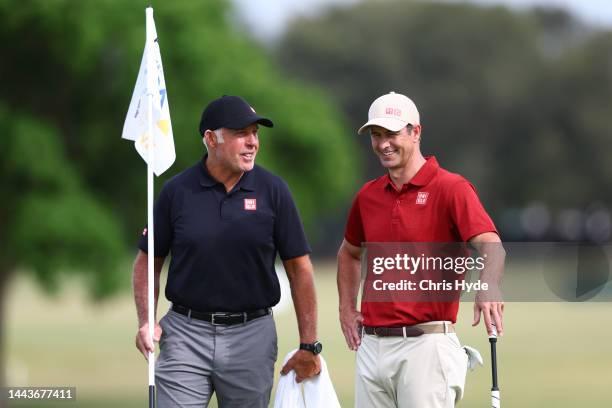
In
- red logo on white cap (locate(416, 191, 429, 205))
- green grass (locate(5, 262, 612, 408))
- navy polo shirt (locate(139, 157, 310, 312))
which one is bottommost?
green grass (locate(5, 262, 612, 408))

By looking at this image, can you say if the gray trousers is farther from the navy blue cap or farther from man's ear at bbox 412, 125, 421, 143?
man's ear at bbox 412, 125, 421, 143

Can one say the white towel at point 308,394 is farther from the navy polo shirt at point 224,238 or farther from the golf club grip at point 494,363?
the golf club grip at point 494,363

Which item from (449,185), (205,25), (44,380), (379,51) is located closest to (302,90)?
(205,25)

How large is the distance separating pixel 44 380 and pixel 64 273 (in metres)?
6.91

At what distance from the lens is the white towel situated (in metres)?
7.40

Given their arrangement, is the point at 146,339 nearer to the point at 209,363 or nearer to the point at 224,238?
the point at 209,363

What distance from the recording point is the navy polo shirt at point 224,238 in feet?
23.8

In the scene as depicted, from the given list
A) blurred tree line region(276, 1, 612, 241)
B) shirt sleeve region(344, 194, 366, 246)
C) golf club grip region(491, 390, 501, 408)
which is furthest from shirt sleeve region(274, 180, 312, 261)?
blurred tree line region(276, 1, 612, 241)

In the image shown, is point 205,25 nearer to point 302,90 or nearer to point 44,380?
point 302,90

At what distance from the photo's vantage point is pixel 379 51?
83.4 meters

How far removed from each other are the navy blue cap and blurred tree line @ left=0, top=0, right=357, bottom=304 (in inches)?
483

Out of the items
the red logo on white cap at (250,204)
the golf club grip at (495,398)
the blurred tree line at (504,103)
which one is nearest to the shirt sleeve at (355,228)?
the red logo on white cap at (250,204)

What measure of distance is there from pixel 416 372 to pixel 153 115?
2.08 m

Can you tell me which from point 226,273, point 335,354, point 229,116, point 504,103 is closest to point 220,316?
point 226,273
